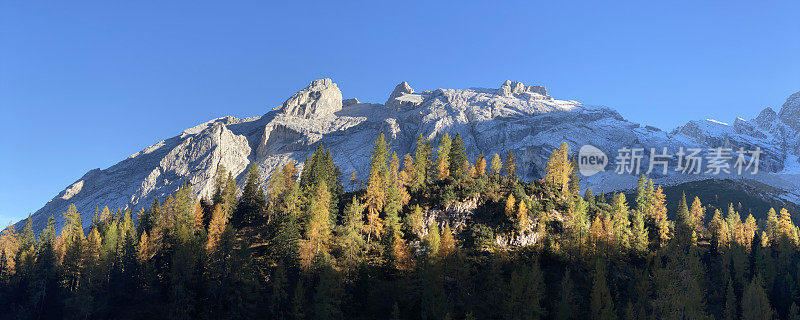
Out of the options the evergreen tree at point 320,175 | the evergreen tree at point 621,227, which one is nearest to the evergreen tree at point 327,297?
the evergreen tree at point 320,175

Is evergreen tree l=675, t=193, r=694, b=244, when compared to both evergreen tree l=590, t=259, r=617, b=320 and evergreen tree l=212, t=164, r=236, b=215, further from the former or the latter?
evergreen tree l=212, t=164, r=236, b=215

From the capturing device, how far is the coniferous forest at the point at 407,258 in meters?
59.3

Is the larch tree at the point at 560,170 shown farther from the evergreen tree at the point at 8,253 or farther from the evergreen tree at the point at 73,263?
the evergreen tree at the point at 8,253

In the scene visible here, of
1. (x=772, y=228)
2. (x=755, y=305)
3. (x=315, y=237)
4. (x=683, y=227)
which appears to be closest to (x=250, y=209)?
(x=315, y=237)

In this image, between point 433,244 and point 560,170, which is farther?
point 560,170

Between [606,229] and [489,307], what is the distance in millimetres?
35470

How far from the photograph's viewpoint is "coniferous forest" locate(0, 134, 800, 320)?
5928 centimetres

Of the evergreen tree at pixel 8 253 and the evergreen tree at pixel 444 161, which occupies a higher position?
the evergreen tree at pixel 444 161

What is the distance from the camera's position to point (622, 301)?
67750mm

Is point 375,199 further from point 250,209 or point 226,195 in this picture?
point 226,195

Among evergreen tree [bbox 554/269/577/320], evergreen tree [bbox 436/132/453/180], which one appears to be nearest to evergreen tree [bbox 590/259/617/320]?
evergreen tree [bbox 554/269/577/320]

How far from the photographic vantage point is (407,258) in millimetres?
64938

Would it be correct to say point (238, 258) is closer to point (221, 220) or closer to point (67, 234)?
point (221, 220)

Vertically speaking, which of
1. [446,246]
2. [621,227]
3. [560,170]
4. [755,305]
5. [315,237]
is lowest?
[755,305]
